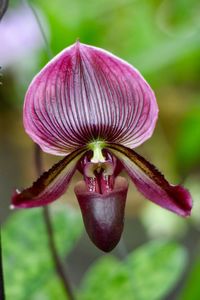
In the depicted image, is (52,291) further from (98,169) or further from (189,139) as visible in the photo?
(189,139)

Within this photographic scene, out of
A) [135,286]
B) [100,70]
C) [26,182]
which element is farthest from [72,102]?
[26,182]

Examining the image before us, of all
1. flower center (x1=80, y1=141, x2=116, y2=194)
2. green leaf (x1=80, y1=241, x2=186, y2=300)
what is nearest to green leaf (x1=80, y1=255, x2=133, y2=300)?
green leaf (x1=80, y1=241, x2=186, y2=300)

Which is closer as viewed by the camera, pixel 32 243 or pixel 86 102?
pixel 86 102

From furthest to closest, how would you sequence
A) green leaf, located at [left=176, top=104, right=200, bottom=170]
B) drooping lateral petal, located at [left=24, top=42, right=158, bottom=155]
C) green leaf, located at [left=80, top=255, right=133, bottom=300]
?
green leaf, located at [left=176, top=104, right=200, bottom=170] < green leaf, located at [left=80, top=255, right=133, bottom=300] < drooping lateral petal, located at [left=24, top=42, right=158, bottom=155]

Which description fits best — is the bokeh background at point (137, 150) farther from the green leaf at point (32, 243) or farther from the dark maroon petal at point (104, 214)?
the dark maroon petal at point (104, 214)

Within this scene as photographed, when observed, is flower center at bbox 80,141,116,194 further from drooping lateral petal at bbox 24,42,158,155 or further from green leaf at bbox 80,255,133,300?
green leaf at bbox 80,255,133,300

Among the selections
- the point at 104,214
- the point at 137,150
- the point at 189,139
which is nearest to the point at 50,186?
the point at 104,214
